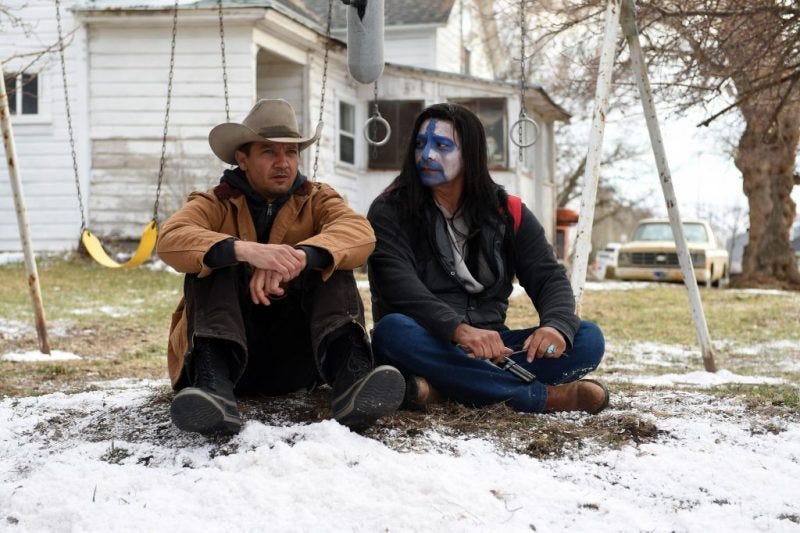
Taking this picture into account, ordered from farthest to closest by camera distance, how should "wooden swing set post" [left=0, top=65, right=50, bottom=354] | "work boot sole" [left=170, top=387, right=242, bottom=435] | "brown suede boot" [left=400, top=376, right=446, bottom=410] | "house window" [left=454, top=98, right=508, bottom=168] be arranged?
1. "house window" [left=454, top=98, right=508, bottom=168]
2. "wooden swing set post" [left=0, top=65, right=50, bottom=354]
3. "brown suede boot" [left=400, top=376, right=446, bottom=410]
4. "work boot sole" [left=170, top=387, right=242, bottom=435]

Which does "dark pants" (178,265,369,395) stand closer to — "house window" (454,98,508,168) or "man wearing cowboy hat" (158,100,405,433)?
"man wearing cowboy hat" (158,100,405,433)

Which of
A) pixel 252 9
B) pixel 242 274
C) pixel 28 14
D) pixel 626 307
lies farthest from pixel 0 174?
pixel 242 274

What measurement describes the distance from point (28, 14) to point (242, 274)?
590 inches

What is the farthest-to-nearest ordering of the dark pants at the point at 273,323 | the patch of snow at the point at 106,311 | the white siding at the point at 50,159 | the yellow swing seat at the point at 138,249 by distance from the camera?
the white siding at the point at 50,159 → the patch of snow at the point at 106,311 → the yellow swing seat at the point at 138,249 → the dark pants at the point at 273,323

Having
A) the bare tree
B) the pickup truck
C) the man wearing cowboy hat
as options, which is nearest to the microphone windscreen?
the man wearing cowboy hat

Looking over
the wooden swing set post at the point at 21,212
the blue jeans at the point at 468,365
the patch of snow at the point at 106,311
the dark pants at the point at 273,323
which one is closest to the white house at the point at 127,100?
the patch of snow at the point at 106,311

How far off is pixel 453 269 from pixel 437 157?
502mm

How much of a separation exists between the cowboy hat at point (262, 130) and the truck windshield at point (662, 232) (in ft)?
60.9

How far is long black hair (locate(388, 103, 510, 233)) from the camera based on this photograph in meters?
4.11

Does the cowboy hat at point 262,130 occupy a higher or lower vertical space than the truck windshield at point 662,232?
higher

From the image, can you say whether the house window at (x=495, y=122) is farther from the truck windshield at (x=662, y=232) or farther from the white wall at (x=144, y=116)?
the white wall at (x=144, y=116)

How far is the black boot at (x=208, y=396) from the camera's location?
3.15m

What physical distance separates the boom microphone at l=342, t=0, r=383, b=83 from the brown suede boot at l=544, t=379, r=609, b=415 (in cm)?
206

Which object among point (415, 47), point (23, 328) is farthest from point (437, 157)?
point (415, 47)
